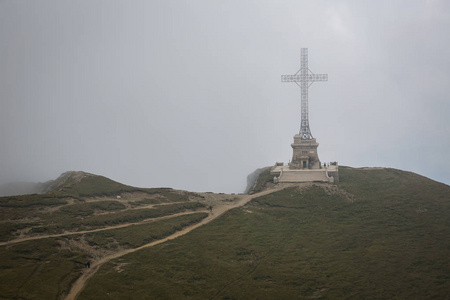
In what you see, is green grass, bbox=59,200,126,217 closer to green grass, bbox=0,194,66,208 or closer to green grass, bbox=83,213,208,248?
green grass, bbox=0,194,66,208

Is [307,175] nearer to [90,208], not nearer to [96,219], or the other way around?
[90,208]

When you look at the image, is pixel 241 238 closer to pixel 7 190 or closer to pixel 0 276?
pixel 0 276

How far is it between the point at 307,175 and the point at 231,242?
118ft

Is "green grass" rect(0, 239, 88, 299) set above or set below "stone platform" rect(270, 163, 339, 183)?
below

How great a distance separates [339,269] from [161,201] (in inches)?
1502

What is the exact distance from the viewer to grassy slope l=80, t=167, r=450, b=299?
159ft

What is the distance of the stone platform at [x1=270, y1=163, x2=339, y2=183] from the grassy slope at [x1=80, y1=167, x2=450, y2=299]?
7662 mm

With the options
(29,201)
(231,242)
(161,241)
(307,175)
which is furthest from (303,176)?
(29,201)

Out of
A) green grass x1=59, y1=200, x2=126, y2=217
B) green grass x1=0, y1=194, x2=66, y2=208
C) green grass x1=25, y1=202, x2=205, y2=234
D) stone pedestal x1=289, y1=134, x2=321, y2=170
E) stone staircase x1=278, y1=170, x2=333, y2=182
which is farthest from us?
stone pedestal x1=289, y1=134, x2=321, y2=170

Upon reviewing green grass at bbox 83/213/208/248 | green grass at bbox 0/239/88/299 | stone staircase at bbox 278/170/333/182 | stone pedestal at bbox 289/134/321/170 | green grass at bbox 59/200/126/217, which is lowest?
green grass at bbox 0/239/88/299

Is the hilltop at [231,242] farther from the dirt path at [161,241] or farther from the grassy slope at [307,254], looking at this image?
the dirt path at [161,241]

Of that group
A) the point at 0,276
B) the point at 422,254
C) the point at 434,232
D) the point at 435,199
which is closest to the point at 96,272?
the point at 0,276

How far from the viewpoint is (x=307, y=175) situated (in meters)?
92.2

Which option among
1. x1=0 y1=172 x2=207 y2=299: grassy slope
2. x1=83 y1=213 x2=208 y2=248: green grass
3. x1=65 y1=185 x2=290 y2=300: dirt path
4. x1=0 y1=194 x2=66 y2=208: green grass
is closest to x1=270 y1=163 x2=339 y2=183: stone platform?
x1=65 y1=185 x2=290 y2=300: dirt path
